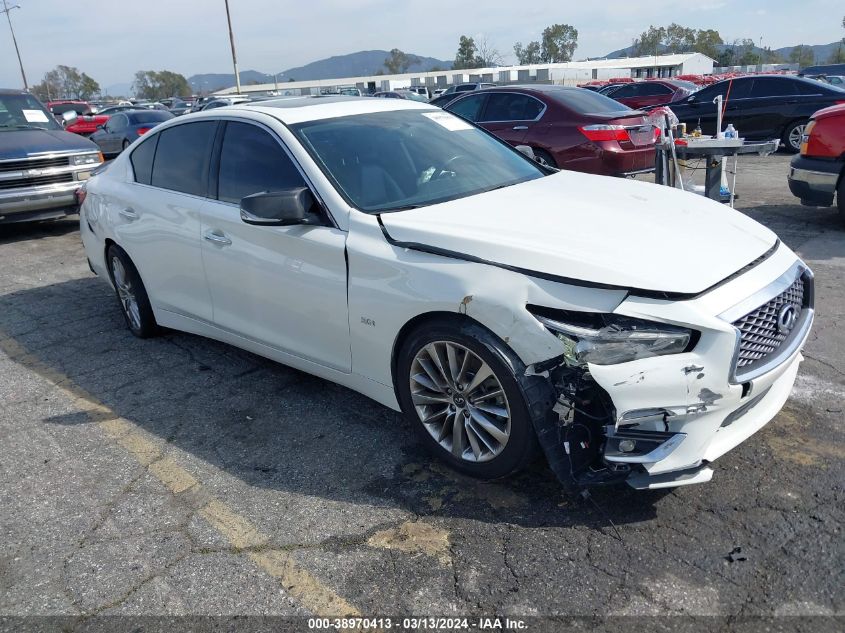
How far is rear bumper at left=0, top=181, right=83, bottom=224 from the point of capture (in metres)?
9.18

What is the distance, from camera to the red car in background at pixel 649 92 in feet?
69.5

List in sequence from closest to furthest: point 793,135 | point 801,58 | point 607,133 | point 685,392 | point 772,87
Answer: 1. point 685,392
2. point 607,133
3. point 793,135
4. point 772,87
5. point 801,58

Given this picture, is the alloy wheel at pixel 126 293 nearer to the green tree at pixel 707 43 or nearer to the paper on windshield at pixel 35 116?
the paper on windshield at pixel 35 116

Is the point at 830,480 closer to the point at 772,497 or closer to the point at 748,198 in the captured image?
the point at 772,497

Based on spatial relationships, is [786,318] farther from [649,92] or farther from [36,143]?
[649,92]

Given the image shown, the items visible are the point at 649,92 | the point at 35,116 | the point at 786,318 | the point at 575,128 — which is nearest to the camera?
the point at 786,318

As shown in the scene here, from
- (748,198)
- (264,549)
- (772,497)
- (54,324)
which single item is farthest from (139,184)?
(748,198)

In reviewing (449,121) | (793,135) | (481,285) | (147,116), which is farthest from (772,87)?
(147,116)

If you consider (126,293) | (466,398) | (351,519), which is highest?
(466,398)

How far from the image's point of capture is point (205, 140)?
4.51 meters

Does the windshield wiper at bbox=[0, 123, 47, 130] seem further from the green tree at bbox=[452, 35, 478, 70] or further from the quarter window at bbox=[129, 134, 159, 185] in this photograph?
the green tree at bbox=[452, 35, 478, 70]

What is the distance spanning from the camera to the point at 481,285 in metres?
2.95

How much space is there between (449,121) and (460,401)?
223 centimetres

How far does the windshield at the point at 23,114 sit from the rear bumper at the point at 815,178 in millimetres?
10274
